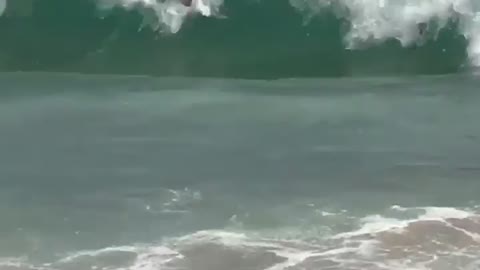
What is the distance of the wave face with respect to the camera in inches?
566

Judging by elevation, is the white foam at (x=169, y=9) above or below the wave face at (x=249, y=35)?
above

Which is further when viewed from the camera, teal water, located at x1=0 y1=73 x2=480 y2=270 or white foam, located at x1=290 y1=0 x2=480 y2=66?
white foam, located at x1=290 y1=0 x2=480 y2=66

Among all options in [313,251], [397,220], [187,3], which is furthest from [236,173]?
[187,3]

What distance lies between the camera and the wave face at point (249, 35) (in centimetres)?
1438

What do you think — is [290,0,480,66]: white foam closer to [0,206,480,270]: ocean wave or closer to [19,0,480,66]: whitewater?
[19,0,480,66]: whitewater

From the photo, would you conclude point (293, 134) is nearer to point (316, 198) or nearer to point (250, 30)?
point (316, 198)

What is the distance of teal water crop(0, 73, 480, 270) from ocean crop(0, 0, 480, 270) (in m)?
0.02

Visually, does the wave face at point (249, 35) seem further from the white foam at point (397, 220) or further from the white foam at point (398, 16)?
the white foam at point (397, 220)

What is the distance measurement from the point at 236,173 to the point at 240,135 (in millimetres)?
1157

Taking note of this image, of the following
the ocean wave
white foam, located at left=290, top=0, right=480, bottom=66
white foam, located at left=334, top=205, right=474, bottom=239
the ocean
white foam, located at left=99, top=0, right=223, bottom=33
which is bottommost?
the ocean wave

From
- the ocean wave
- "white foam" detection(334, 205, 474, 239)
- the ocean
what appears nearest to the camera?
the ocean wave

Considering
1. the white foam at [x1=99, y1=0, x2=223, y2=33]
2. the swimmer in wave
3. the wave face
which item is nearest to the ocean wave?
the wave face

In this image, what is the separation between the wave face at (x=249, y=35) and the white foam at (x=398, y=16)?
2cm

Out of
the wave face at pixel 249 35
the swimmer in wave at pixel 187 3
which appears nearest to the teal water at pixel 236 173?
the wave face at pixel 249 35
